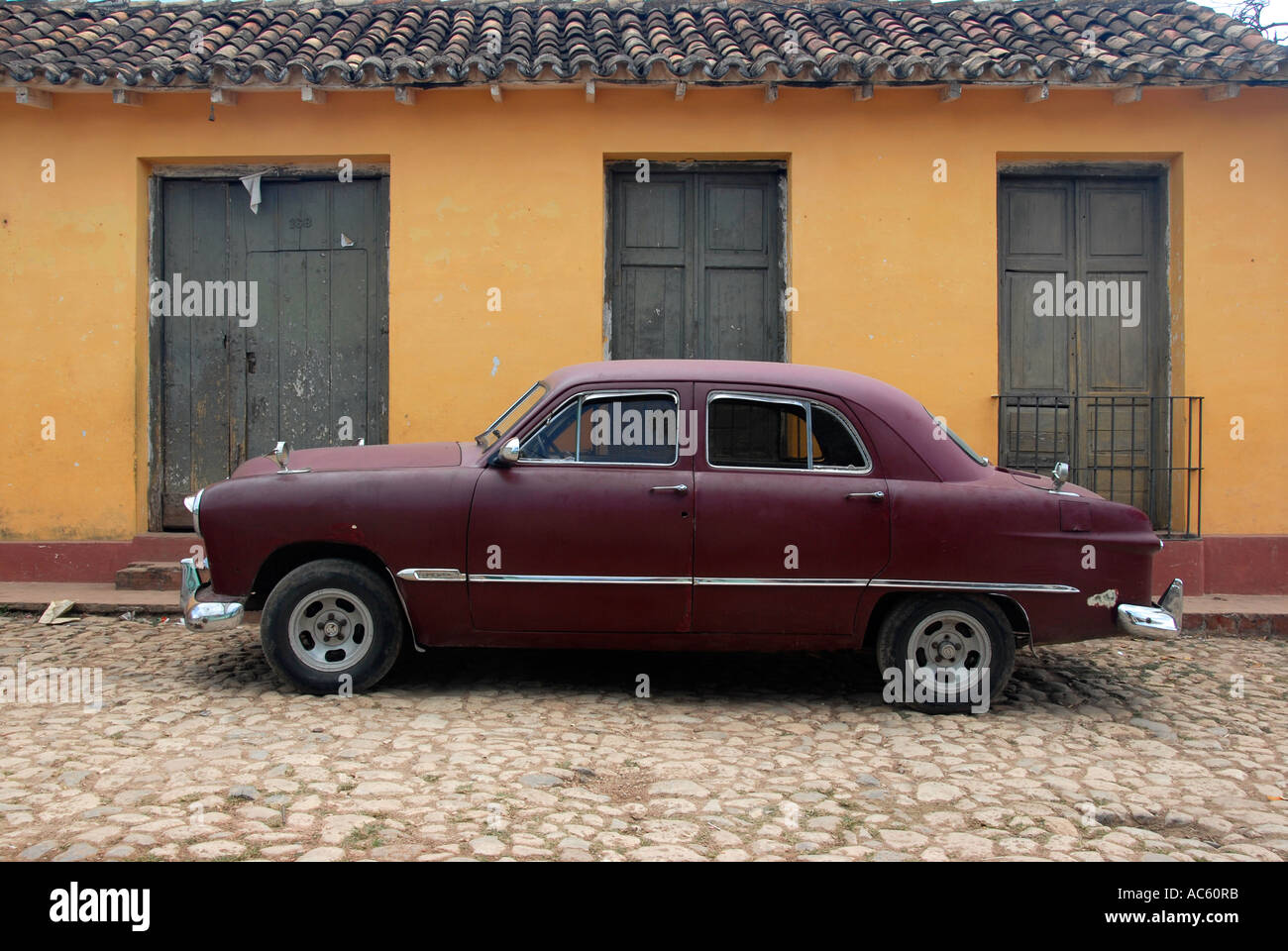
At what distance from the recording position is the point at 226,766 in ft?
14.2

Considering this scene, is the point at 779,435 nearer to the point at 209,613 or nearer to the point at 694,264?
the point at 209,613

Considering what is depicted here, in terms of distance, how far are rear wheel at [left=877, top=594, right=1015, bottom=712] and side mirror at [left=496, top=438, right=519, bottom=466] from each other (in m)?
2.04

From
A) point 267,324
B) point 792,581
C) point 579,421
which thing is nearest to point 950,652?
point 792,581

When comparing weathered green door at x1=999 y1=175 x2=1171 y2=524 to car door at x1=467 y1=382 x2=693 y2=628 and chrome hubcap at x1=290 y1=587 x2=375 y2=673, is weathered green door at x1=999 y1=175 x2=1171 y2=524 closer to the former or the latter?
car door at x1=467 y1=382 x2=693 y2=628

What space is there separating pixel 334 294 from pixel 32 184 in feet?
7.89

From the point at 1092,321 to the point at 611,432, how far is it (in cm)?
486

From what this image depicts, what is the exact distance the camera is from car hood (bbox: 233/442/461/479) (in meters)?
5.55

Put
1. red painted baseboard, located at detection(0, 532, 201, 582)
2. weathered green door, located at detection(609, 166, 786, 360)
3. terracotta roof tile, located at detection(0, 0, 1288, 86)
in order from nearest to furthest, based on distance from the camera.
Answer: terracotta roof tile, located at detection(0, 0, 1288, 86)
red painted baseboard, located at detection(0, 532, 201, 582)
weathered green door, located at detection(609, 166, 786, 360)

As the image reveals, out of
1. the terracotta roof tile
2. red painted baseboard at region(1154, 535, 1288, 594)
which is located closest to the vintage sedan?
red painted baseboard at region(1154, 535, 1288, 594)

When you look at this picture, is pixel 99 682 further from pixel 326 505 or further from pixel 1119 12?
pixel 1119 12

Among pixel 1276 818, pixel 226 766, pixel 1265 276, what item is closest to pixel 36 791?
pixel 226 766

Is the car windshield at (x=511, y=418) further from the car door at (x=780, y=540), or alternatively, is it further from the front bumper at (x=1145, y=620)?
the front bumper at (x=1145, y=620)

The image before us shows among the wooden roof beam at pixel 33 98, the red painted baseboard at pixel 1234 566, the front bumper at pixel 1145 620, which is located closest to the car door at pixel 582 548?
the front bumper at pixel 1145 620

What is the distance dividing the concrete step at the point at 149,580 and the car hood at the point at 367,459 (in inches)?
97.0
